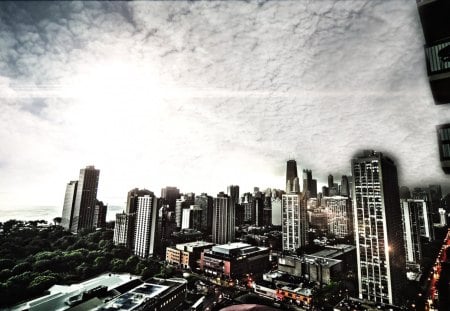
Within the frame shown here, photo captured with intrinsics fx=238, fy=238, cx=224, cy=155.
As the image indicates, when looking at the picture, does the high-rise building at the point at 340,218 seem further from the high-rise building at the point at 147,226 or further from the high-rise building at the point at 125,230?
the high-rise building at the point at 125,230

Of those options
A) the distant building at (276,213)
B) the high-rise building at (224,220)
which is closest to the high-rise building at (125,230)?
the high-rise building at (224,220)

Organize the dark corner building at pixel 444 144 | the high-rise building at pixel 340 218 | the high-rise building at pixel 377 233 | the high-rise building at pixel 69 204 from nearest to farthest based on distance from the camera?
the dark corner building at pixel 444 144, the high-rise building at pixel 377 233, the high-rise building at pixel 69 204, the high-rise building at pixel 340 218

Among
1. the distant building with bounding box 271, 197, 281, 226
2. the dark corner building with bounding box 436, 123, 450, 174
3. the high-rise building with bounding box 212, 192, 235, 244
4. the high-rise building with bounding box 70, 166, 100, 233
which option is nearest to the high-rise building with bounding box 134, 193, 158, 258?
the high-rise building with bounding box 212, 192, 235, 244

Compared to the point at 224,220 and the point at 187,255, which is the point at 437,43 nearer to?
the point at 187,255

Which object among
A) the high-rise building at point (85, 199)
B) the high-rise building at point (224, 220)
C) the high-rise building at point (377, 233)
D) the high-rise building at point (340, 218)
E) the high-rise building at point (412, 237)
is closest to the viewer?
the high-rise building at point (377, 233)

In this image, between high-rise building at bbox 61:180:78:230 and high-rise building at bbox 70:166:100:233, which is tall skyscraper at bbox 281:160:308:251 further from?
high-rise building at bbox 61:180:78:230

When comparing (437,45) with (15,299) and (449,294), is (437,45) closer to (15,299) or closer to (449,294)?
(449,294)

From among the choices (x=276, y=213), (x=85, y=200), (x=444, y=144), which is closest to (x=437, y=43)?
(x=444, y=144)

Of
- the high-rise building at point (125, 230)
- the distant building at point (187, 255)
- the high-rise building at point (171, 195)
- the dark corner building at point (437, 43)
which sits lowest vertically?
the distant building at point (187, 255)
